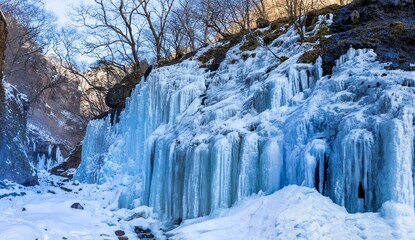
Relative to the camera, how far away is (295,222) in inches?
197

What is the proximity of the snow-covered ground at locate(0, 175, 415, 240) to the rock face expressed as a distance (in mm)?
2880

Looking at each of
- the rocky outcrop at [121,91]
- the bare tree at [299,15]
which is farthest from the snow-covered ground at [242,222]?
the rocky outcrop at [121,91]

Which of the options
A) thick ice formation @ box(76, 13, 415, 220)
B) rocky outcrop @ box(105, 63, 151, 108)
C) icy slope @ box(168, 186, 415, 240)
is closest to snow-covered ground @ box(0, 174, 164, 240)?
thick ice formation @ box(76, 13, 415, 220)

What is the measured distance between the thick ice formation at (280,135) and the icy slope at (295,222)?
26 centimetres

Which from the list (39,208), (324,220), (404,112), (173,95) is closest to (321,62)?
(404,112)

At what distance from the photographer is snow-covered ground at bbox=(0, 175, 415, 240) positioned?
4.64m

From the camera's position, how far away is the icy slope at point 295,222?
4.53 meters

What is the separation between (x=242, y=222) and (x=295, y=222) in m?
0.94

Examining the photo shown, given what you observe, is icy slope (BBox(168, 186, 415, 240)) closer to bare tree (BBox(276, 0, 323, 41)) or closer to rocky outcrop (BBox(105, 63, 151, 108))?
bare tree (BBox(276, 0, 323, 41))

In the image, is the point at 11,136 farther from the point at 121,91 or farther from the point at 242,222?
the point at 242,222

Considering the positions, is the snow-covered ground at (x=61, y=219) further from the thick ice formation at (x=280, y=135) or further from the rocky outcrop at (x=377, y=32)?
the rocky outcrop at (x=377, y=32)

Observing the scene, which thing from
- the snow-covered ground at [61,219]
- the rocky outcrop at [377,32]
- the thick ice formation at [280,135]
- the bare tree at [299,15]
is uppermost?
the bare tree at [299,15]

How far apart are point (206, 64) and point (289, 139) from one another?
629 centimetres

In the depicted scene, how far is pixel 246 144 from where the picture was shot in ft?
21.9
